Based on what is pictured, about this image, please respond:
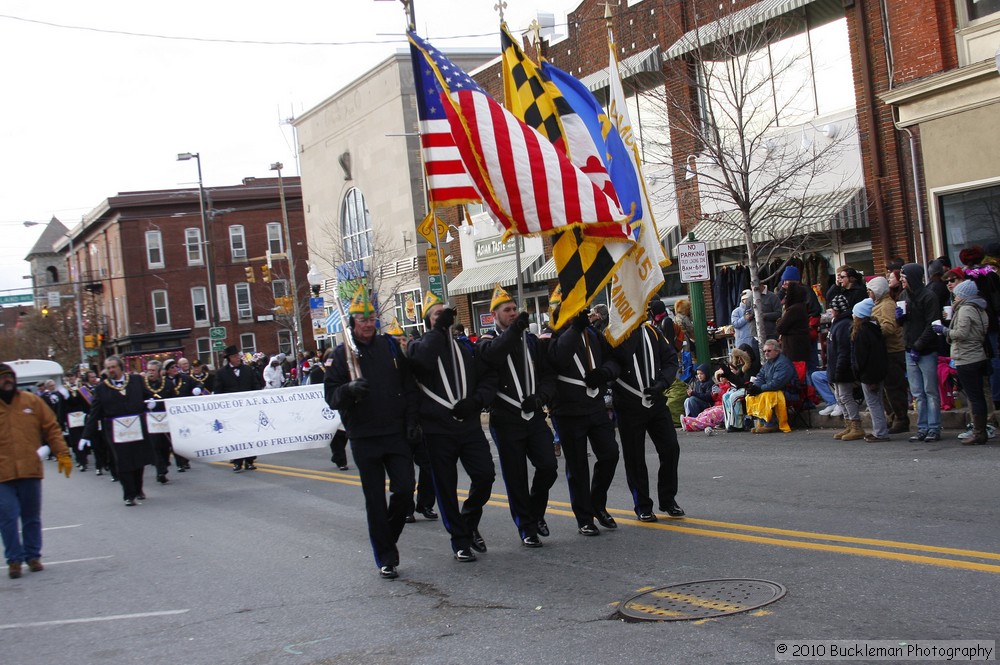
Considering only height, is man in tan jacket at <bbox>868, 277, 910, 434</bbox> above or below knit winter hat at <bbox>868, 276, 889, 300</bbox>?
below

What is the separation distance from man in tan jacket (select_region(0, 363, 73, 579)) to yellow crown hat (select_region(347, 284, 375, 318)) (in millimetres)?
3532

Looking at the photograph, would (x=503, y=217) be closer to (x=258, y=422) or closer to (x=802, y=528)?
(x=802, y=528)

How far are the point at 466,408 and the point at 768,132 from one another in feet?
53.0

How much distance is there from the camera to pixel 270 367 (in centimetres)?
2592

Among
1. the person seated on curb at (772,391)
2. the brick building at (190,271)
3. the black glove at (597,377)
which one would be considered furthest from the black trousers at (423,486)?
the brick building at (190,271)

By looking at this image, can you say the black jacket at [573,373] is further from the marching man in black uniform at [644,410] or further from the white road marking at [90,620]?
the white road marking at [90,620]

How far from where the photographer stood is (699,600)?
609 cm

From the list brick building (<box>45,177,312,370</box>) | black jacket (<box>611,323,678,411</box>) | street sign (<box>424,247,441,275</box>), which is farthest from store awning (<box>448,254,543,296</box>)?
brick building (<box>45,177,312,370</box>)

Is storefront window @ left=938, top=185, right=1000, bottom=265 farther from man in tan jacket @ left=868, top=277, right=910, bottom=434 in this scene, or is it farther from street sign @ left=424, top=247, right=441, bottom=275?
street sign @ left=424, top=247, right=441, bottom=275

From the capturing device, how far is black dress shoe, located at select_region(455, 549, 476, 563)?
26.4ft

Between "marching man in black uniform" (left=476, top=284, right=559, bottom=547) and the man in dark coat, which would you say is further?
the man in dark coat

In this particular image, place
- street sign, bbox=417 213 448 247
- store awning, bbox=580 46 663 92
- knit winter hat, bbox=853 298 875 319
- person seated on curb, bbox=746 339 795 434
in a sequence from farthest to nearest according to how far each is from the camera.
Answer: store awning, bbox=580 46 663 92, person seated on curb, bbox=746 339 795 434, knit winter hat, bbox=853 298 875 319, street sign, bbox=417 213 448 247

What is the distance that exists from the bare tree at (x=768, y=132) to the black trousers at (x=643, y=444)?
11529 millimetres

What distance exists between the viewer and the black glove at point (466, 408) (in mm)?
Answer: 7863
